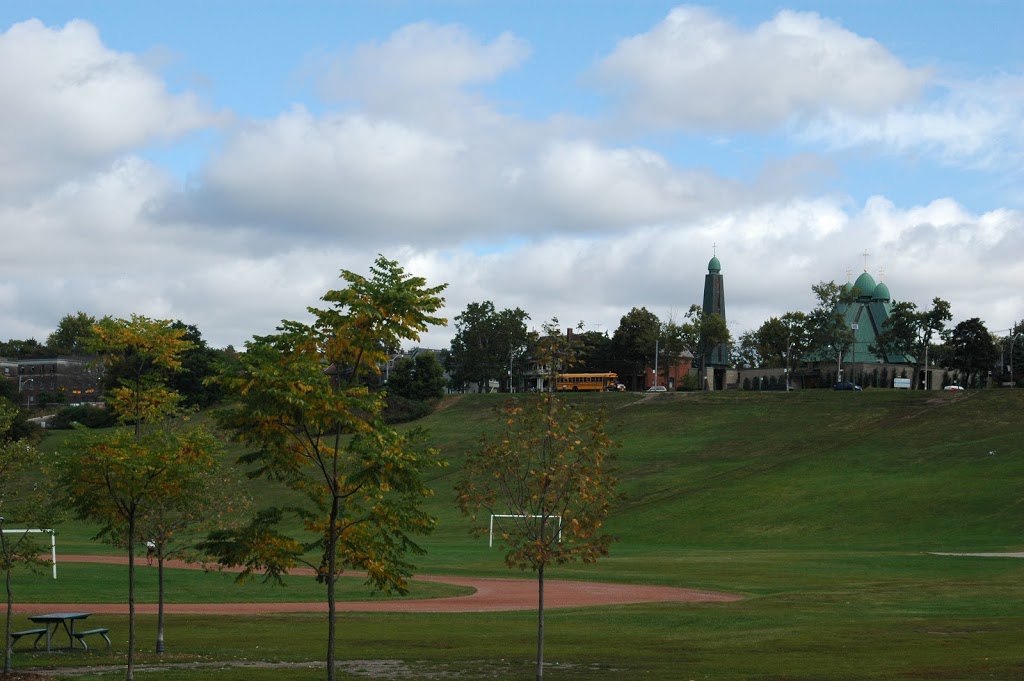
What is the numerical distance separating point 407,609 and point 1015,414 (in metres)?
80.8

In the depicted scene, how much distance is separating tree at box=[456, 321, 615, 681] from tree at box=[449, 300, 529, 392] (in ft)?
499

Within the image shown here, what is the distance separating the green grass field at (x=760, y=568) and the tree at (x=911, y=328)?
91.7 feet

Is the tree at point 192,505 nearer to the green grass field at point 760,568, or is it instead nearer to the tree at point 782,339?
the green grass field at point 760,568

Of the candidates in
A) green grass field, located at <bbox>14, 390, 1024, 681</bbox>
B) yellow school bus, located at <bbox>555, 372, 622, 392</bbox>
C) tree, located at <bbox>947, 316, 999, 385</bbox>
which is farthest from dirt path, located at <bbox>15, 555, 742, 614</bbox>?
yellow school bus, located at <bbox>555, 372, 622, 392</bbox>

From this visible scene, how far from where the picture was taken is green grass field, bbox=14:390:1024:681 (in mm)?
29188

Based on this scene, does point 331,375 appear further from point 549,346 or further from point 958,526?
point 958,526

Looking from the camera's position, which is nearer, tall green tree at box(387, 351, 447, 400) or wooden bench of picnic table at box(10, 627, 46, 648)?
wooden bench of picnic table at box(10, 627, 46, 648)

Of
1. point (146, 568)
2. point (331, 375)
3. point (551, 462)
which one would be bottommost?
point (146, 568)

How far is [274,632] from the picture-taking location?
116ft

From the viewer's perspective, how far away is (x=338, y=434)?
22703mm

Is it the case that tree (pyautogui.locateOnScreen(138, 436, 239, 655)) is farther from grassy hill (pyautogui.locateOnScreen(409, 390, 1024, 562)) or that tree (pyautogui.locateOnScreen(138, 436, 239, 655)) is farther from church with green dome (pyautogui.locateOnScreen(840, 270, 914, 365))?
church with green dome (pyautogui.locateOnScreen(840, 270, 914, 365))

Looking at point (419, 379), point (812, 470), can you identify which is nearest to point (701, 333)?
point (419, 379)

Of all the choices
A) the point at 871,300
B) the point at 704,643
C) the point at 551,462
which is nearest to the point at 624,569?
the point at 704,643

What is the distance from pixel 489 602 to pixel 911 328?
399 feet
